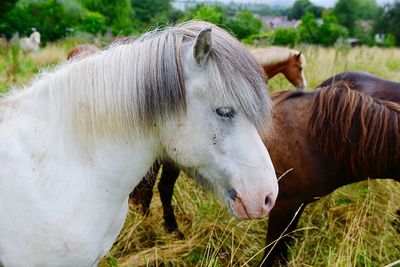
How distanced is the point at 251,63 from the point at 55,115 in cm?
69

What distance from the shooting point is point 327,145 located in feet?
6.77

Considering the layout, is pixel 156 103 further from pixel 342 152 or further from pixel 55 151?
pixel 342 152

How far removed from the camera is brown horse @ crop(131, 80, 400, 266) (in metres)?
1.98

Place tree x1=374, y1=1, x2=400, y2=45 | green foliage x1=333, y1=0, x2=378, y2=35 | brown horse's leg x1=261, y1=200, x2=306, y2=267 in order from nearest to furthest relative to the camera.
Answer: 1. brown horse's leg x1=261, y1=200, x2=306, y2=267
2. tree x1=374, y1=1, x2=400, y2=45
3. green foliage x1=333, y1=0, x2=378, y2=35

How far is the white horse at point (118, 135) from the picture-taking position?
1213 mm

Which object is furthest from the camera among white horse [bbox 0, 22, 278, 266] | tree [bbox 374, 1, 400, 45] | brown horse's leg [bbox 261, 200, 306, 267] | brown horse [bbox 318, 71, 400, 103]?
tree [bbox 374, 1, 400, 45]

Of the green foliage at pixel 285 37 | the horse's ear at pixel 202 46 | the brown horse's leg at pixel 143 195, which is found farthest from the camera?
the green foliage at pixel 285 37

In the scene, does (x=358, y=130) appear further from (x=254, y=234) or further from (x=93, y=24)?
(x=93, y=24)

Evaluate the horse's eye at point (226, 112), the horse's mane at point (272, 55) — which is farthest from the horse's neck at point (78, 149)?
the horse's mane at point (272, 55)

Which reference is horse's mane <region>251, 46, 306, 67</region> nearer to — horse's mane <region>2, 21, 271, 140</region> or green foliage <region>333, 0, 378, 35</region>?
horse's mane <region>2, 21, 271, 140</region>

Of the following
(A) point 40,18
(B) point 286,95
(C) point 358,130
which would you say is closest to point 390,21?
(A) point 40,18

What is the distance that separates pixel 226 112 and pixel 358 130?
3.64 ft

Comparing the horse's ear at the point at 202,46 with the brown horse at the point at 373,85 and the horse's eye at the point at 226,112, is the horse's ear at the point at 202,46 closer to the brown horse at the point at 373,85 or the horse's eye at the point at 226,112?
the horse's eye at the point at 226,112

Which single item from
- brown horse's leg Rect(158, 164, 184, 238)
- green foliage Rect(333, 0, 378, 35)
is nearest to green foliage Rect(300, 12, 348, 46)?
green foliage Rect(333, 0, 378, 35)
